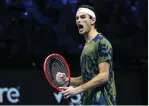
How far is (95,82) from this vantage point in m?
4.01

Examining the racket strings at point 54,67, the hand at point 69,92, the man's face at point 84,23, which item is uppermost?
the man's face at point 84,23

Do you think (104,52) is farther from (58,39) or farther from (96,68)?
(58,39)

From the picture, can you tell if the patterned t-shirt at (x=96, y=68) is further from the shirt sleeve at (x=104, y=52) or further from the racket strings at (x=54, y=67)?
the racket strings at (x=54, y=67)

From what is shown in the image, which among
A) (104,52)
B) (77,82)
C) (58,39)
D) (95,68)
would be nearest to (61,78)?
(77,82)

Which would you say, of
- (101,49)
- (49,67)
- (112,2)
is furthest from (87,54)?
(112,2)

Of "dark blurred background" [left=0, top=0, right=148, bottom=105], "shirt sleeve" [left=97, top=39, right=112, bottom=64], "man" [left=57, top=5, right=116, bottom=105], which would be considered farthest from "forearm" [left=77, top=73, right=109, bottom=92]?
"dark blurred background" [left=0, top=0, right=148, bottom=105]

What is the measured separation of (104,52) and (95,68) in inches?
6.1

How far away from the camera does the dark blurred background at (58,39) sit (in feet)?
23.7

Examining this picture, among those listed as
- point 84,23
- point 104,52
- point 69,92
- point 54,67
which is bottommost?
point 69,92

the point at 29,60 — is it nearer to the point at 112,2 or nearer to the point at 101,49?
the point at 112,2

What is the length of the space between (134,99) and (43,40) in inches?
59.5

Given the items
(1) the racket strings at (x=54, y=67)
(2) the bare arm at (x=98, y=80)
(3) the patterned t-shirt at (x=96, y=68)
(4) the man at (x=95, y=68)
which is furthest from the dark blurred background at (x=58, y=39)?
(2) the bare arm at (x=98, y=80)

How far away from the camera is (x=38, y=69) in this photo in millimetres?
7258

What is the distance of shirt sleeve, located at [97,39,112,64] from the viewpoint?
411 cm
